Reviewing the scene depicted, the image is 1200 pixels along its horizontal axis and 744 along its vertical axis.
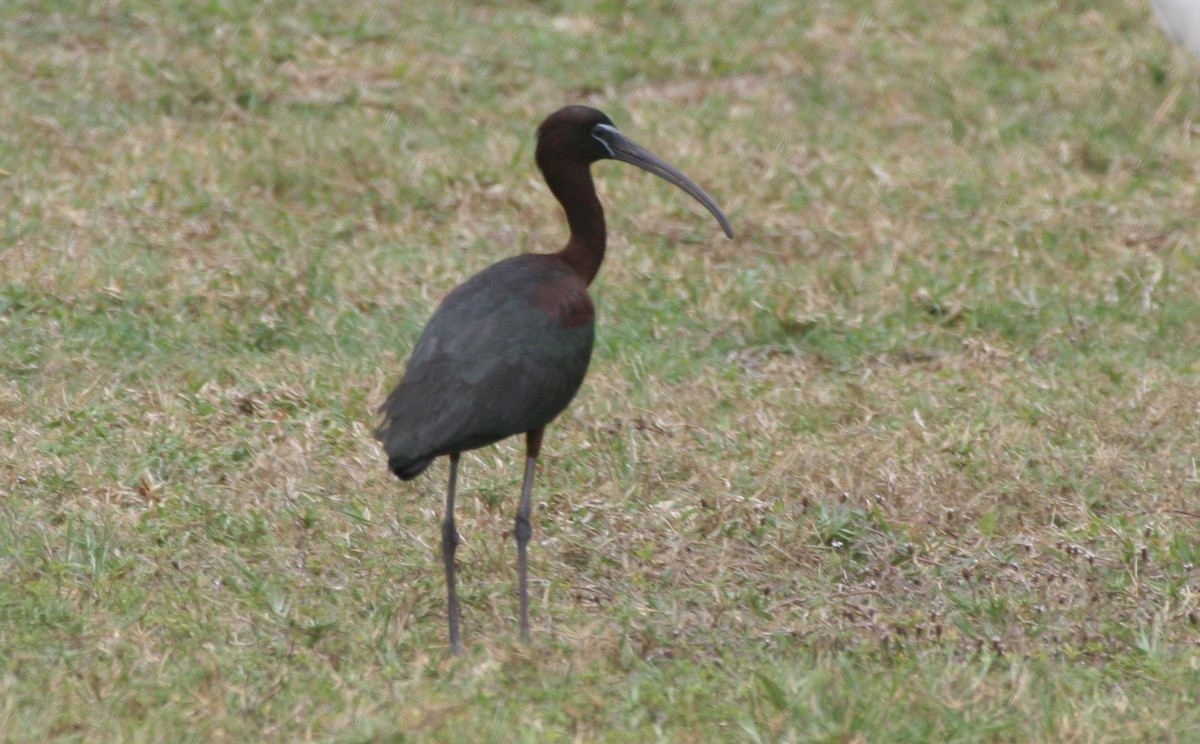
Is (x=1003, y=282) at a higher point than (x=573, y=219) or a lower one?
lower

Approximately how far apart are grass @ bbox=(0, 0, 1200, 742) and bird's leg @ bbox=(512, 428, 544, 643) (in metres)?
0.08

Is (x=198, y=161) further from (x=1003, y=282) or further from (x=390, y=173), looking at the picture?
(x=1003, y=282)

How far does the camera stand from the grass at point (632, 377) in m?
3.93

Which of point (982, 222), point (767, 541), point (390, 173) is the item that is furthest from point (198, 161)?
point (767, 541)

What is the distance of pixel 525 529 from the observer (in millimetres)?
4383

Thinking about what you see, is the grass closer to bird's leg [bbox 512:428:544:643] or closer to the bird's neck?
bird's leg [bbox 512:428:544:643]

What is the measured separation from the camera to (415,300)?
6.76 metres

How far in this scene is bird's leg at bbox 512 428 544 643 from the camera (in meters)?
4.25

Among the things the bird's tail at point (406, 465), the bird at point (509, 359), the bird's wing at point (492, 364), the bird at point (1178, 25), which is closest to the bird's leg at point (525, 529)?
the bird at point (509, 359)

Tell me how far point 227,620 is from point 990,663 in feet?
5.91

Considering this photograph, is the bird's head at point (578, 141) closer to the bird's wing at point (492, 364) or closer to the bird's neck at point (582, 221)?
the bird's neck at point (582, 221)

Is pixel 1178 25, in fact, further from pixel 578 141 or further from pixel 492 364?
pixel 492 364

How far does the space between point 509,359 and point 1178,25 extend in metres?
5.58

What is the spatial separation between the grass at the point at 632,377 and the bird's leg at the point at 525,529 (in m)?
0.08
